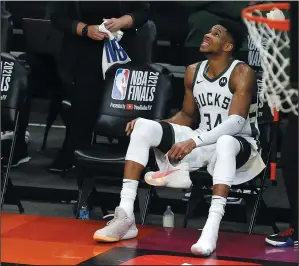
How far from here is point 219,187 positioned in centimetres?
572

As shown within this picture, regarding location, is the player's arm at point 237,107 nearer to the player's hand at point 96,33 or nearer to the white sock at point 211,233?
the white sock at point 211,233

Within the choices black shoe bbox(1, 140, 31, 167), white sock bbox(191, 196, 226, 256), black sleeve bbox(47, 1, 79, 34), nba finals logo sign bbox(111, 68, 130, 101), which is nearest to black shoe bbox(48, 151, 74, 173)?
black shoe bbox(1, 140, 31, 167)

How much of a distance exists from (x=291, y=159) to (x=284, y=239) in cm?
52

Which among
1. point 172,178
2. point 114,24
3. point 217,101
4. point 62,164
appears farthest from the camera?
point 62,164

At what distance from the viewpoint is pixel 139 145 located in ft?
19.8

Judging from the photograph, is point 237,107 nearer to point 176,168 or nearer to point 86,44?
point 176,168

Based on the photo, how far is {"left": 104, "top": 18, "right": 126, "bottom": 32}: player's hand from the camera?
268 inches

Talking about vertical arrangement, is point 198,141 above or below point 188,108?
below

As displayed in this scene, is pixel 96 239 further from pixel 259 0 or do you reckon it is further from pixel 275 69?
pixel 259 0

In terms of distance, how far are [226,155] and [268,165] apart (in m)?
0.70

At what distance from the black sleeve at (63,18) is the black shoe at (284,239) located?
2.23m

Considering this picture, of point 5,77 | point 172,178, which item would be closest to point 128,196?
point 172,178

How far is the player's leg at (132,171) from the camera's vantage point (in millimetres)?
5867

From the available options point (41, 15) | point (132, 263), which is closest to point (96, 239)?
point (132, 263)
